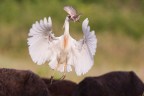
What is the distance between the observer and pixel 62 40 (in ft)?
Answer: 17.6

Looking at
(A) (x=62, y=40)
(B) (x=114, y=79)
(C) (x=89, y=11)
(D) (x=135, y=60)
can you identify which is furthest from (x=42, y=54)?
(C) (x=89, y=11)

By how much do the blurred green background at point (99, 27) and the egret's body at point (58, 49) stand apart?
4374 millimetres

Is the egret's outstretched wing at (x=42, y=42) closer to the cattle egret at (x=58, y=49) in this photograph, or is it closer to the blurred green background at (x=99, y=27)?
the cattle egret at (x=58, y=49)

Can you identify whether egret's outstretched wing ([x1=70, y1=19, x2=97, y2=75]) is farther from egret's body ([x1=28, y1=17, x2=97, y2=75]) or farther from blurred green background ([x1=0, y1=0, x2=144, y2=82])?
blurred green background ([x1=0, y1=0, x2=144, y2=82])

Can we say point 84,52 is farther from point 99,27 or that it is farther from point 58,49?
point 99,27

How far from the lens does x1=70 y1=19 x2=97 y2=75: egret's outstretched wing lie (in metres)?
5.09

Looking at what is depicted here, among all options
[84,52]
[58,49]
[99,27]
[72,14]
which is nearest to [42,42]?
[58,49]

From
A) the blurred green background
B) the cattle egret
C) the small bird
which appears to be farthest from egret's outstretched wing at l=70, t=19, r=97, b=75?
the blurred green background

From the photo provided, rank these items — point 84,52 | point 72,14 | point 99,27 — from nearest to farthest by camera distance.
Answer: point 72,14, point 84,52, point 99,27

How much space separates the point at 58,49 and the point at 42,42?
13cm

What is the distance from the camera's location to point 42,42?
548 centimetres

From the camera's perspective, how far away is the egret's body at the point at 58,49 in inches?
209

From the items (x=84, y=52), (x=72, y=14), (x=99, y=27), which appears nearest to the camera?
(x=72, y=14)

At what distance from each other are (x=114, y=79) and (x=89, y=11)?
733 centimetres
